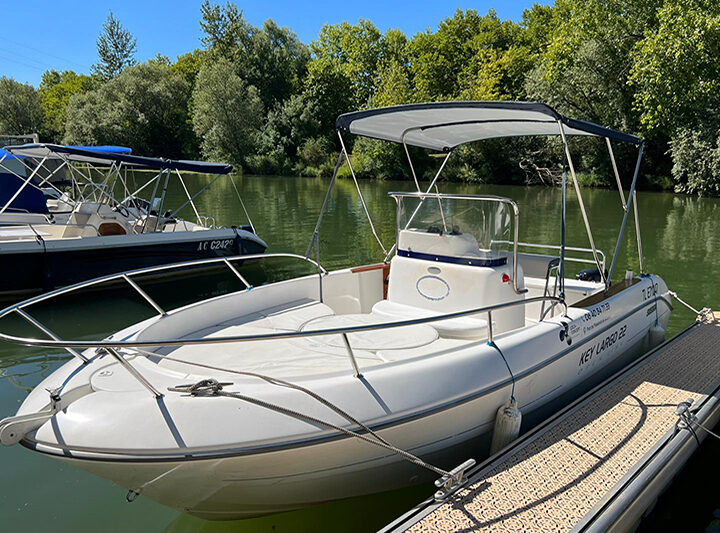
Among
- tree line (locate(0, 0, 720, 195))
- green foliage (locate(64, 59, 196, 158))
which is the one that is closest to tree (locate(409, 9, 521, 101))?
tree line (locate(0, 0, 720, 195))

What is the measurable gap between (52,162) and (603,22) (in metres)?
24.1

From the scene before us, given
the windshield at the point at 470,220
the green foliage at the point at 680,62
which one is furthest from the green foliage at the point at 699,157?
the windshield at the point at 470,220

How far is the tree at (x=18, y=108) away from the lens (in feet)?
164

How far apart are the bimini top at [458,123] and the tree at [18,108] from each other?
56.4 meters

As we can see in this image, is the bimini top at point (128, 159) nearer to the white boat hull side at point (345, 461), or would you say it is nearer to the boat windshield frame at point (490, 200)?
the boat windshield frame at point (490, 200)

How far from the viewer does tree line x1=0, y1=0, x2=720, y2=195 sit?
2200 centimetres

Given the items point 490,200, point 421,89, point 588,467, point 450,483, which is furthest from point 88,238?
point 421,89

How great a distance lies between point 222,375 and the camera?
3.31 metres

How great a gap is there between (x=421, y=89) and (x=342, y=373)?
38.7 meters

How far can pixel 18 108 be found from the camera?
5088cm

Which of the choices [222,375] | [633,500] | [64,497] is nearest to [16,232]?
[64,497]

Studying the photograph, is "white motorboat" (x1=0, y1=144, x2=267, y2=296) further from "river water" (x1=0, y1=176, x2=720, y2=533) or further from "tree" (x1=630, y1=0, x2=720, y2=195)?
Answer: "tree" (x1=630, y1=0, x2=720, y2=195)

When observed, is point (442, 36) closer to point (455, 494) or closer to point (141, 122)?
point (141, 122)

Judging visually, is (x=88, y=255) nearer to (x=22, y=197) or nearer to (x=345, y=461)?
(x=22, y=197)
